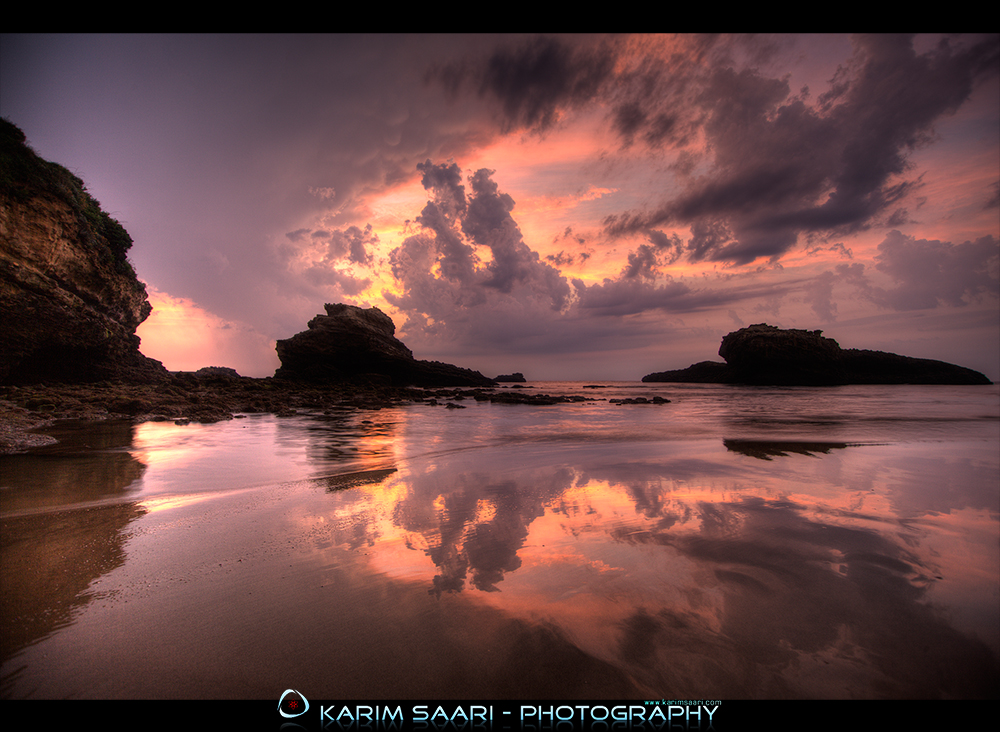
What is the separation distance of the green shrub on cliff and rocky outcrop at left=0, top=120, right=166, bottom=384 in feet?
0.12

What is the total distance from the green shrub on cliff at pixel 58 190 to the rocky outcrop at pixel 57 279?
0.04 metres

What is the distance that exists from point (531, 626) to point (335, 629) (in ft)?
3.07

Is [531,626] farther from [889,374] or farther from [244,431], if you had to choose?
[889,374]

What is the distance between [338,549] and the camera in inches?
104

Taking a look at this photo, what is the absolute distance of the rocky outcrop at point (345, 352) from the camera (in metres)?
34.8

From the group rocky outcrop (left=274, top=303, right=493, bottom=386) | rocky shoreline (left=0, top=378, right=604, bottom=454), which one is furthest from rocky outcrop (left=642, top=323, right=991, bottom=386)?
rocky shoreline (left=0, top=378, right=604, bottom=454)

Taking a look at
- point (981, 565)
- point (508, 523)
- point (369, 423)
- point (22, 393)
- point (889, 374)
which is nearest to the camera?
point (981, 565)

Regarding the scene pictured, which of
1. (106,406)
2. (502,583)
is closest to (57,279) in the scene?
(106,406)

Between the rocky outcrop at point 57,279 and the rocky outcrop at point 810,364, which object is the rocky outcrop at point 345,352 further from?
the rocky outcrop at point 810,364
